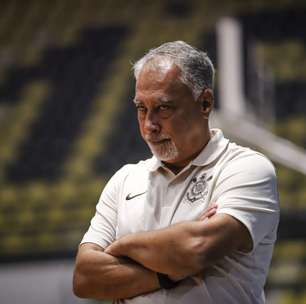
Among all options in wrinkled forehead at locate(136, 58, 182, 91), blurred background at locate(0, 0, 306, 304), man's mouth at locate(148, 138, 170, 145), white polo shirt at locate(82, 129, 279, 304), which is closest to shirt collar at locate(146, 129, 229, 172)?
white polo shirt at locate(82, 129, 279, 304)

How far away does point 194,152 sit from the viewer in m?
2.18

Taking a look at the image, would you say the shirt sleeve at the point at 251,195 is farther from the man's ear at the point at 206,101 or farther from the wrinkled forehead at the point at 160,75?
the wrinkled forehead at the point at 160,75

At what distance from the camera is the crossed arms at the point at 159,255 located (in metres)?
1.97

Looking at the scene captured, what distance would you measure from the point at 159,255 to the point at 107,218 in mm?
326

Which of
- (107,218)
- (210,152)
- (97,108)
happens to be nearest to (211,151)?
(210,152)

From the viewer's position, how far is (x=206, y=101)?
2.19 meters

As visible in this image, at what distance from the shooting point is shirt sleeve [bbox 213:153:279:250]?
2018 mm

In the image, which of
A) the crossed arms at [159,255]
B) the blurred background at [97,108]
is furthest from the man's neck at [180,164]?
the blurred background at [97,108]

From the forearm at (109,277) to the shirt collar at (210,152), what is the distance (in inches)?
11.9

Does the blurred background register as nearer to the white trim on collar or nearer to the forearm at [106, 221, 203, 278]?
the white trim on collar

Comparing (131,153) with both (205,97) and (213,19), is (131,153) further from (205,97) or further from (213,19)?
(205,97)

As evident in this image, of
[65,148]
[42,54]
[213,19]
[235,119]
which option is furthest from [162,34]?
[235,119]

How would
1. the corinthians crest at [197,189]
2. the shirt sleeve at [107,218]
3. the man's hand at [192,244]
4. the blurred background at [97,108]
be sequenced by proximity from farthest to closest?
the blurred background at [97,108] < the shirt sleeve at [107,218] < the corinthians crest at [197,189] < the man's hand at [192,244]

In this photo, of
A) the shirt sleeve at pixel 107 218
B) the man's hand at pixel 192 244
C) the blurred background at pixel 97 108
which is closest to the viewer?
the man's hand at pixel 192 244
